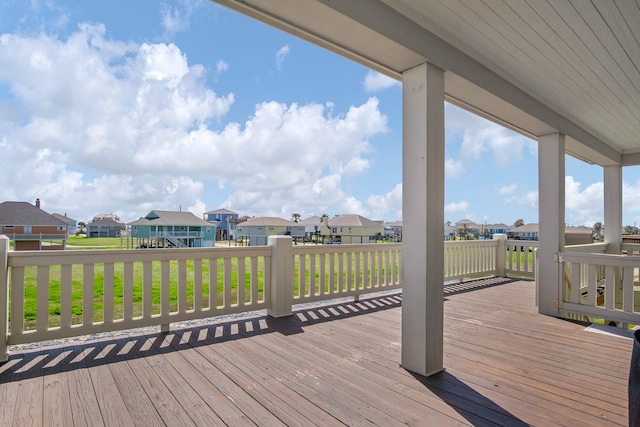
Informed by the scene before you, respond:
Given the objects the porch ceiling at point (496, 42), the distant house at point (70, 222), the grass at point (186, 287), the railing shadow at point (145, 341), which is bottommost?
the railing shadow at point (145, 341)

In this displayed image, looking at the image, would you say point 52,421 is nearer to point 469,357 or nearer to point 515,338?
point 469,357

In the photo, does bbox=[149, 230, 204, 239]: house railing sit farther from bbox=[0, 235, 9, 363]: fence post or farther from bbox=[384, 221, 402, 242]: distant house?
bbox=[384, 221, 402, 242]: distant house

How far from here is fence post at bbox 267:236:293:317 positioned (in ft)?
11.9

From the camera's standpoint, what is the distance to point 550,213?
13.2ft

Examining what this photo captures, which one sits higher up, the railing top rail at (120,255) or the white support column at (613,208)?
the white support column at (613,208)

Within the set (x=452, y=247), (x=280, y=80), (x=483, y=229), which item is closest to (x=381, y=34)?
(x=452, y=247)

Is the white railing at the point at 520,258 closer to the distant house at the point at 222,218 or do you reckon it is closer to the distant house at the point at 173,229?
the distant house at the point at 222,218

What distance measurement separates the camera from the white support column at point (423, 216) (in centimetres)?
227

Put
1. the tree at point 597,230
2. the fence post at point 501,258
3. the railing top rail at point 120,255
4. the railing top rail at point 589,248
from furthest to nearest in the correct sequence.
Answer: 1. the fence post at point 501,258
2. the tree at point 597,230
3. the railing top rail at point 589,248
4. the railing top rail at point 120,255

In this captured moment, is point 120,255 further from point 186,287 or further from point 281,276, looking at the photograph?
point 281,276

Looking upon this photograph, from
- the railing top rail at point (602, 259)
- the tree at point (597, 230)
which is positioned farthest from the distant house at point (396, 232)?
the tree at point (597, 230)

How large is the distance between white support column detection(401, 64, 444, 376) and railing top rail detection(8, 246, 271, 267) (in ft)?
6.03

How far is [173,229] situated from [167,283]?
2.84 m

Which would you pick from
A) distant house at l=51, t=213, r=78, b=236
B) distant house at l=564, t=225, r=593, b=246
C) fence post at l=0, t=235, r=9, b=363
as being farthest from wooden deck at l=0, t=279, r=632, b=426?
distant house at l=564, t=225, r=593, b=246
